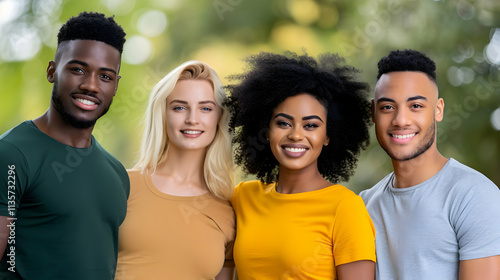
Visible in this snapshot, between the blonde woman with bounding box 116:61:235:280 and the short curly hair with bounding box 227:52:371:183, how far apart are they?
0.54 feet

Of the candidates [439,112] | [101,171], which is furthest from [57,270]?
[439,112]

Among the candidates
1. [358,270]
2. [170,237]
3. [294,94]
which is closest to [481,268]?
[358,270]

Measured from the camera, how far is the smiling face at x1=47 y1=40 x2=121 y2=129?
9.15ft

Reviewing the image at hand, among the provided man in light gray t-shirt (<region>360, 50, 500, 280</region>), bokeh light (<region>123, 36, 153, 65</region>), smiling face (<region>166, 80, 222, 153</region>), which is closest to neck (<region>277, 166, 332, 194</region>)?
man in light gray t-shirt (<region>360, 50, 500, 280</region>)

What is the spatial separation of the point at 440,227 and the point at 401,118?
0.60m

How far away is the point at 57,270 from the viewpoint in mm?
2686

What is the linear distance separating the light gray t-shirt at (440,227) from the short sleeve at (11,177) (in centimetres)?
183

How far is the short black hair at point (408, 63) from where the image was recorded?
126 inches

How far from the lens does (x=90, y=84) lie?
9.16ft

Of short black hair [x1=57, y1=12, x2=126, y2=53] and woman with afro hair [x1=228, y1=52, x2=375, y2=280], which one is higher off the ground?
short black hair [x1=57, y1=12, x2=126, y2=53]

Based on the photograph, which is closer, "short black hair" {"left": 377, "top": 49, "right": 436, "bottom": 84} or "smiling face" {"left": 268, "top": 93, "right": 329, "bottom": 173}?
"smiling face" {"left": 268, "top": 93, "right": 329, "bottom": 173}

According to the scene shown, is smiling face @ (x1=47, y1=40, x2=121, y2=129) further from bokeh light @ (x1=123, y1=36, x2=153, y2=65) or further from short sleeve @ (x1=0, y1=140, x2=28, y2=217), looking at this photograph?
bokeh light @ (x1=123, y1=36, x2=153, y2=65)

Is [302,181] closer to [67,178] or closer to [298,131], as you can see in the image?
[298,131]

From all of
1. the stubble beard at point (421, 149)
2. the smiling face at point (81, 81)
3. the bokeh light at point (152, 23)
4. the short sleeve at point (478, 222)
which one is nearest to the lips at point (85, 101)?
the smiling face at point (81, 81)
